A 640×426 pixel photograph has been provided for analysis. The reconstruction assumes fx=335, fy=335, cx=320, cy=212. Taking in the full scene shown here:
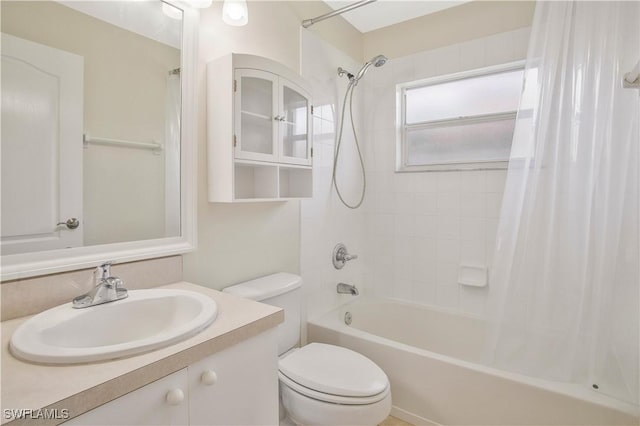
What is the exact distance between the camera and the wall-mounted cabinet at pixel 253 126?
1.43 meters

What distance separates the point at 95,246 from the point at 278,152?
0.85 m

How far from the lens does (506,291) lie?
165cm

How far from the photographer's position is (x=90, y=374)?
0.69m

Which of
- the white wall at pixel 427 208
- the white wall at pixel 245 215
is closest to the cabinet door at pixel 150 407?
the white wall at pixel 245 215

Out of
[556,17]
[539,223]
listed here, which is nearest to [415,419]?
[539,223]

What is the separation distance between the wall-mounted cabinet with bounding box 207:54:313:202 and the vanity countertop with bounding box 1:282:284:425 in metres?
0.69

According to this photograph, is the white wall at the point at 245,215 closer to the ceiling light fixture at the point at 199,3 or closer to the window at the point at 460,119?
the ceiling light fixture at the point at 199,3

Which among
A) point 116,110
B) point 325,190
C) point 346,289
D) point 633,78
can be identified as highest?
point 633,78

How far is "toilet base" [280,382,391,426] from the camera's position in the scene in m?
1.33

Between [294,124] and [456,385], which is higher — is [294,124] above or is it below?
above

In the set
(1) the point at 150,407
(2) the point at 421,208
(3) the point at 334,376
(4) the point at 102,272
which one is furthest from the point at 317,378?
(2) the point at 421,208

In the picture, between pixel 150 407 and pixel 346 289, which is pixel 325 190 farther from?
pixel 150 407

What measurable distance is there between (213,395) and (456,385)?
1.24 m

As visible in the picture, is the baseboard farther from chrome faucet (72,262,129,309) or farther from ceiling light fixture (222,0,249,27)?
ceiling light fixture (222,0,249,27)
